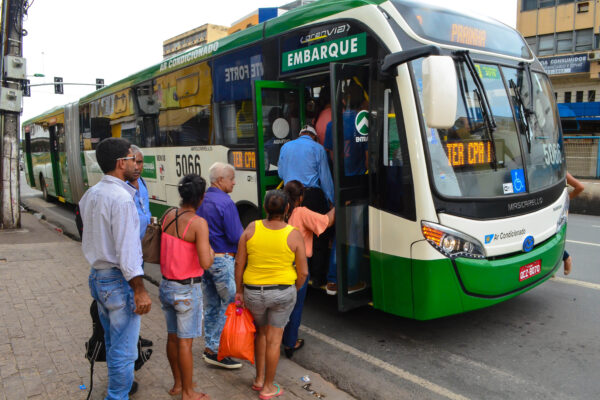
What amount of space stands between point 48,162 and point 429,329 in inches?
617

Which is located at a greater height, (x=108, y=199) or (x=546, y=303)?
(x=108, y=199)

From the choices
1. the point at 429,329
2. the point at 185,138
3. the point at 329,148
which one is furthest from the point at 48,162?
the point at 429,329

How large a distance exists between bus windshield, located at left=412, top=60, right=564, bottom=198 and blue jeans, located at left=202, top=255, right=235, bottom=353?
1.84 meters

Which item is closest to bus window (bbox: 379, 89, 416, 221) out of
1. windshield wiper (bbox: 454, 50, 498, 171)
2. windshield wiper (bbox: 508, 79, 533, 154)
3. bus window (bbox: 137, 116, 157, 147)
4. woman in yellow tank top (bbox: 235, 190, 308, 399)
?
windshield wiper (bbox: 454, 50, 498, 171)

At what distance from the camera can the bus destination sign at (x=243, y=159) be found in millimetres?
6141

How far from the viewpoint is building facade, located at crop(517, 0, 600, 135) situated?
101 feet

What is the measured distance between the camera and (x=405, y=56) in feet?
13.2

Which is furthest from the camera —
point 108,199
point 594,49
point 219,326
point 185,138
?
point 594,49

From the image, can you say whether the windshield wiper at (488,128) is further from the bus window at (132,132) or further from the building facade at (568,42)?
the building facade at (568,42)

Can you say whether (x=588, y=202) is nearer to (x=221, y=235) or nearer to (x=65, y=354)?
(x=221, y=235)

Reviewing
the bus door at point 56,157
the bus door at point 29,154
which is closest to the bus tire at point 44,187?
the bus door at point 29,154

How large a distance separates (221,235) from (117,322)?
3.68ft

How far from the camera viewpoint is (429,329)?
197 inches

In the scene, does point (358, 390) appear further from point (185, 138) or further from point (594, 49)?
point (594, 49)
